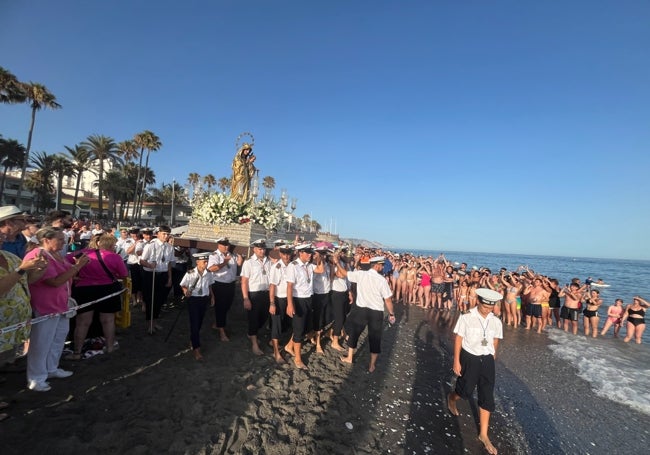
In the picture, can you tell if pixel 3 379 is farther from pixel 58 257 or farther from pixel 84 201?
A: pixel 84 201

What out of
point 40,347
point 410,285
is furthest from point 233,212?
point 410,285

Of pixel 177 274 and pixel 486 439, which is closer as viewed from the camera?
pixel 486 439

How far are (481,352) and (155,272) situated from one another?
652 cm

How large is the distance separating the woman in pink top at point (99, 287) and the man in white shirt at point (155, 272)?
50.8 inches

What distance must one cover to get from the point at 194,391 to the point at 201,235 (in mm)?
7918

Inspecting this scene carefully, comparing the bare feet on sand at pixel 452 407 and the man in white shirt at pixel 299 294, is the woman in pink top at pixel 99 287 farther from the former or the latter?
the bare feet on sand at pixel 452 407

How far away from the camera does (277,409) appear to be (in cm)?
441

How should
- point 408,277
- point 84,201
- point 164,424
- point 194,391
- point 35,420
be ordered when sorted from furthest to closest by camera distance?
point 84,201 → point 408,277 → point 194,391 → point 164,424 → point 35,420

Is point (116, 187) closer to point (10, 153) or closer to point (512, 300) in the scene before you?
point (10, 153)

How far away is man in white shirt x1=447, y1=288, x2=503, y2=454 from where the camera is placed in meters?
4.20

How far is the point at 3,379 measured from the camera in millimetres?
4285

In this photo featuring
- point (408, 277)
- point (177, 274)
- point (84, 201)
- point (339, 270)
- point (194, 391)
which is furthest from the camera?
point (84, 201)

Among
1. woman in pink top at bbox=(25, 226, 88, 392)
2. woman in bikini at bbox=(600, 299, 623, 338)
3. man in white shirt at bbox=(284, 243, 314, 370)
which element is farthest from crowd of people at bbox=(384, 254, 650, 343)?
woman in pink top at bbox=(25, 226, 88, 392)

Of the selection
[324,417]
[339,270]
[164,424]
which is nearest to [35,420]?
[164,424]
